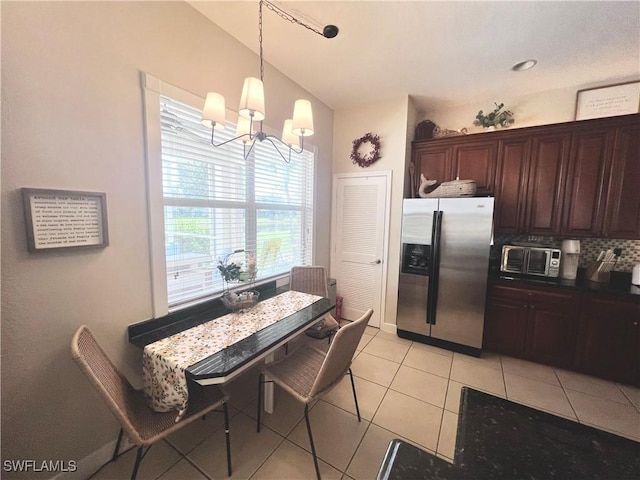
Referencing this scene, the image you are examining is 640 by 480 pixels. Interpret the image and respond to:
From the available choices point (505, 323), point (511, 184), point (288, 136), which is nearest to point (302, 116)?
point (288, 136)

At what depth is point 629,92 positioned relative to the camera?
2414 millimetres

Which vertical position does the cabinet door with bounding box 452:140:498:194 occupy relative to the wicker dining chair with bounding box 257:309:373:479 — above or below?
above

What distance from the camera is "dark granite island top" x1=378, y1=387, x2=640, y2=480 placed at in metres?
0.58

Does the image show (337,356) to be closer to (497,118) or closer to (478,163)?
(478,163)

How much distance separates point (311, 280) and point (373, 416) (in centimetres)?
129

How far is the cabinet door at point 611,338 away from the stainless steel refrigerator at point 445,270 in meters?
0.84

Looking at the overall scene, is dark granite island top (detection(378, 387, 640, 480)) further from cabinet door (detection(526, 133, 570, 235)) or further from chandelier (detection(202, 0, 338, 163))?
cabinet door (detection(526, 133, 570, 235))

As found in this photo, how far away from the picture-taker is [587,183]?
243cm

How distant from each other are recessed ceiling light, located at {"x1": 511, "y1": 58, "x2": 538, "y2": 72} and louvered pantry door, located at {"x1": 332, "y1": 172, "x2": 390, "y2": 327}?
149cm

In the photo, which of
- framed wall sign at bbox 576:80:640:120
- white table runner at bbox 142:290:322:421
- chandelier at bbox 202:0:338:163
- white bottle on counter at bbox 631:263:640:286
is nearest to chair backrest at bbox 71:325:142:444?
white table runner at bbox 142:290:322:421

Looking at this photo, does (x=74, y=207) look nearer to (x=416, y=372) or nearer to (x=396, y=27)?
(x=396, y=27)

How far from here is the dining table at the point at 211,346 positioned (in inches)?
49.2

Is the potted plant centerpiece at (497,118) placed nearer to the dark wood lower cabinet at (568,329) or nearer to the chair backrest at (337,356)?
the dark wood lower cabinet at (568,329)

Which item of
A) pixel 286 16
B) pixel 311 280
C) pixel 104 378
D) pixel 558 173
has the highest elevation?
pixel 286 16
